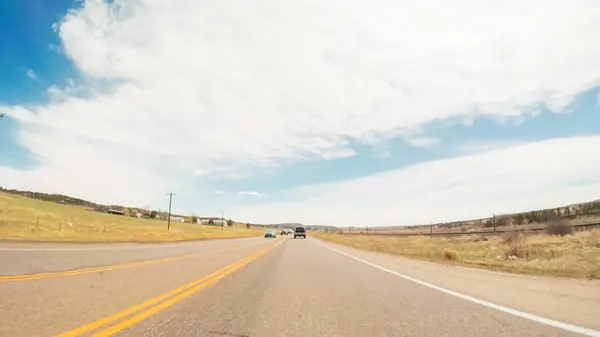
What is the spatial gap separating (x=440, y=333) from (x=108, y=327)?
13.6 ft

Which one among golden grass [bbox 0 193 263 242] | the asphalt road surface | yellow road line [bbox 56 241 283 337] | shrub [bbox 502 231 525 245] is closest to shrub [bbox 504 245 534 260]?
shrub [bbox 502 231 525 245]

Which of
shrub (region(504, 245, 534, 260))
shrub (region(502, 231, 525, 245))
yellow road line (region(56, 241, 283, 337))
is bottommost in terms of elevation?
yellow road line (region(56, 241, 283, 337))

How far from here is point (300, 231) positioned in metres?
77.1

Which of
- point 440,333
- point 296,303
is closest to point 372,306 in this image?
point 296,303

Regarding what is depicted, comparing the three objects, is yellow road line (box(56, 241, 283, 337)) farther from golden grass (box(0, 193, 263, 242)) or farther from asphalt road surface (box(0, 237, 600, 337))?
golden grass (box(0, 193, 263, 242))

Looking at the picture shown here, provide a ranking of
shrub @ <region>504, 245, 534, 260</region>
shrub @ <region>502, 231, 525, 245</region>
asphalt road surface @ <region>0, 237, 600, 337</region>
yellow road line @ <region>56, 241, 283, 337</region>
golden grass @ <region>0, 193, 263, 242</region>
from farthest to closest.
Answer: golden grass @ <region>0, 193, 263, 242</region>, shrub @ <region>502, 231, 525, 245</region>, shrub @ <region>504, 245, 534, 260</region>, asphalt road surface @ <region>0, 237, 600, 337</region>, yellow road line @ <region>56, 241, 283, 337</region>

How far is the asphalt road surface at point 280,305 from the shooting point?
5.56 metres

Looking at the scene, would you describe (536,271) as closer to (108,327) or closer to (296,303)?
(296,303)

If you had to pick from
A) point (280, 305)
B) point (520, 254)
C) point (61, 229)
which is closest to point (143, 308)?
point (280, 305)

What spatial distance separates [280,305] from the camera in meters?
7.59

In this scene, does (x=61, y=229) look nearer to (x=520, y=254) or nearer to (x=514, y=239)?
(x=520, y=254)

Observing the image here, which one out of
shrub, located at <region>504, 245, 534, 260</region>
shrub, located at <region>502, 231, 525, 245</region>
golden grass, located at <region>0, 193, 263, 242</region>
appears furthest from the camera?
golden grass, located at <region>0, 193, 263, 242</region>

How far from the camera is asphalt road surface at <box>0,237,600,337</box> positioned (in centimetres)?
556

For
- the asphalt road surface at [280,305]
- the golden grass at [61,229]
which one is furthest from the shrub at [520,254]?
the golden grass at [61,229]
